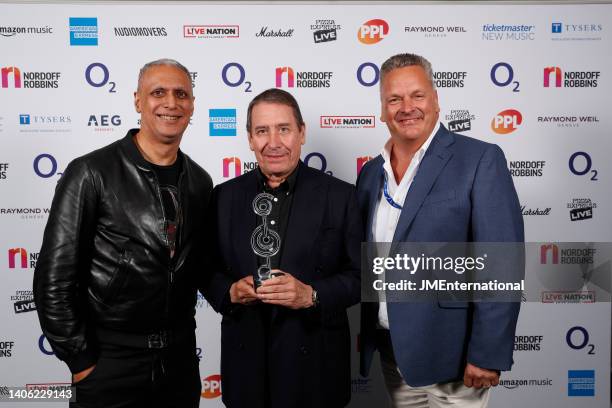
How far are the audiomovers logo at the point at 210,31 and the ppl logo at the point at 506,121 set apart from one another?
5.72 ft

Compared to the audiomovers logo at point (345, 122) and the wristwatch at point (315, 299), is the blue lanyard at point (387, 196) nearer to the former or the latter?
the wristwatch at point (315, 299)

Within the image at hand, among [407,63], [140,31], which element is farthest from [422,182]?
[140,31]

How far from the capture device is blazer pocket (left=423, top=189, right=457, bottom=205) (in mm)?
1881

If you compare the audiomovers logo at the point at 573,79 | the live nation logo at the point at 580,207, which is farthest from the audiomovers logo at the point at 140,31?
the live nation logo at the point at 580,207

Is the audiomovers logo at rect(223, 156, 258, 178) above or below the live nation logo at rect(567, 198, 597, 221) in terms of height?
above

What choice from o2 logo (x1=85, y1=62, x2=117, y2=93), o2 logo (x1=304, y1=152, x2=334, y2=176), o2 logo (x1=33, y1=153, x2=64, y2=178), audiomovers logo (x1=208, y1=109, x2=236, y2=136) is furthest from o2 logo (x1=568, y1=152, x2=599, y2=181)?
o2 logo (x1=33, y1=153, x2=64, y2=178)

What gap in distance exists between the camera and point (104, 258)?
182 cm

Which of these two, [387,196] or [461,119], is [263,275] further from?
[461,119]

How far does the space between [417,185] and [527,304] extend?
193cm

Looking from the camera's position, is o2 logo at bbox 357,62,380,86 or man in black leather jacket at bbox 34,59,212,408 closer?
man in black leather jacket at bbox 34,59,212,408

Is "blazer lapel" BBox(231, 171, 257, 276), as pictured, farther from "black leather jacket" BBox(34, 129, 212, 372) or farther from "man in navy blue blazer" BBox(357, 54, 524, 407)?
"man in navy blue blazer" BBox(357, 54, 524, 407)

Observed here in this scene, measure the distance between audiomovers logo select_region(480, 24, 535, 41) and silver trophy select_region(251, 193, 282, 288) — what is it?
2.24 metres

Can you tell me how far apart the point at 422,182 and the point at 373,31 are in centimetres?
167

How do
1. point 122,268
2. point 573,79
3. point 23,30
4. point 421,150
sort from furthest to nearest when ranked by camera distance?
point 573,79 → point 23,30 → point 421,150 → point 122,268
